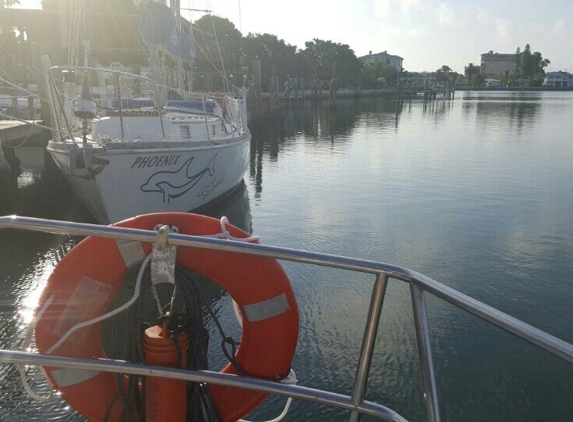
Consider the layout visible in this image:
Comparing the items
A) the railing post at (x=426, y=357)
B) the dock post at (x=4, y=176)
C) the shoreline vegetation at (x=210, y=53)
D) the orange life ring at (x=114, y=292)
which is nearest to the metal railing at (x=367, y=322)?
the railing post at (x=426, y=357)

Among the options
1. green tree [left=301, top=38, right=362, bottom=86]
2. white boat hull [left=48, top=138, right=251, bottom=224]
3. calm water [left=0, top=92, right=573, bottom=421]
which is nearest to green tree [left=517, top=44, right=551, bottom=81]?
green tree [left=301, top=38, right=362, bottom=86]

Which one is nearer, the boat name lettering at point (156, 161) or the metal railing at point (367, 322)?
the metal railing at point (367, 322)

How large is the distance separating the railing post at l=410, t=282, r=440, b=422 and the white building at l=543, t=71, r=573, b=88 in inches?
7538

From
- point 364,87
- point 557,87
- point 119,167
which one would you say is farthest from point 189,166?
point 557,87

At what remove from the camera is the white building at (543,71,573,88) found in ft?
554

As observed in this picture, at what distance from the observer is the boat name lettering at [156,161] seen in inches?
356

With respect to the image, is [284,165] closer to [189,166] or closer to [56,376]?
[189,166]

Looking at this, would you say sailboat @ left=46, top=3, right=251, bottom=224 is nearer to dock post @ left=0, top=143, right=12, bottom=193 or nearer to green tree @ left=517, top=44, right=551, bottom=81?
dock post @ left=0, top=143, right=12, bottom=193

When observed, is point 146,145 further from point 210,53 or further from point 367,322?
point 210,53

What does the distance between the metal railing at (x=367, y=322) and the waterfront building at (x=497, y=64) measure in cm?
20354

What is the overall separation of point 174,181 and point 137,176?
91 cm

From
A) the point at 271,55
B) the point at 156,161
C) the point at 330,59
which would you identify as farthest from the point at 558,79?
the point at 156,161

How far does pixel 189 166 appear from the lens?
33.2ft

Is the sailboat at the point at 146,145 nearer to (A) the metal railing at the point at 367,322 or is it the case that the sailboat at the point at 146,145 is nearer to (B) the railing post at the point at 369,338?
(A) the metal railing at the point at 367,322
